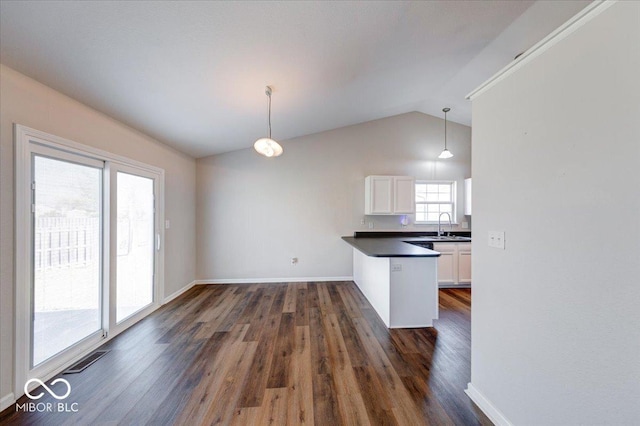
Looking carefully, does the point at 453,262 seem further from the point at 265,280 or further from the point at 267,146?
the point at 267,146

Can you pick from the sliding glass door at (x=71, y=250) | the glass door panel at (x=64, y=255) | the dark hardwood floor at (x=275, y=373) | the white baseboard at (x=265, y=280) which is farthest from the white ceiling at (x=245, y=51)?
the white baseboard at (x=265, y=280)

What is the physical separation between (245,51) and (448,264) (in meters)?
4.54

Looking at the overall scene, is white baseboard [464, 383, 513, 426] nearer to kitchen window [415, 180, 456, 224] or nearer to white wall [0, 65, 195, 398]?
white wall [0, 65, 195, 398]

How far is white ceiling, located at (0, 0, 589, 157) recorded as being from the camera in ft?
5.12

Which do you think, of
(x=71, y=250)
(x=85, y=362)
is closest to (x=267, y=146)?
(x=71, y=250)

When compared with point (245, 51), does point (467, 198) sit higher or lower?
lower

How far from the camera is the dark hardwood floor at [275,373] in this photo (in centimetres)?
163

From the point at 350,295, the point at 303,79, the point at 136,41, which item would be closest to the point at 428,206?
the point at 350,295

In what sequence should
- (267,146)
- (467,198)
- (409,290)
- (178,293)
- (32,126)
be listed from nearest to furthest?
(32,126) → (267,146) → (409,290) → (178,293) → (467,198)

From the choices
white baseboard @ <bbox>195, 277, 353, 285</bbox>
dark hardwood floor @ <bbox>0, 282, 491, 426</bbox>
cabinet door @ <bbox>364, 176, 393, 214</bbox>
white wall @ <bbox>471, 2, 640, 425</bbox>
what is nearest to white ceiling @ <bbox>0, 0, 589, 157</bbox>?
white wall @ <bbox>471, 2, 640, 425</bbox>

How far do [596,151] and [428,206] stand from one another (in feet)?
13.9

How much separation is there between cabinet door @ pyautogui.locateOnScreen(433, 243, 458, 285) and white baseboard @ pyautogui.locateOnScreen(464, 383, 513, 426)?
2847 millimetres

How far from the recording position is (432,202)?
16.9 feet

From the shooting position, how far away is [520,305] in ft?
4.70
